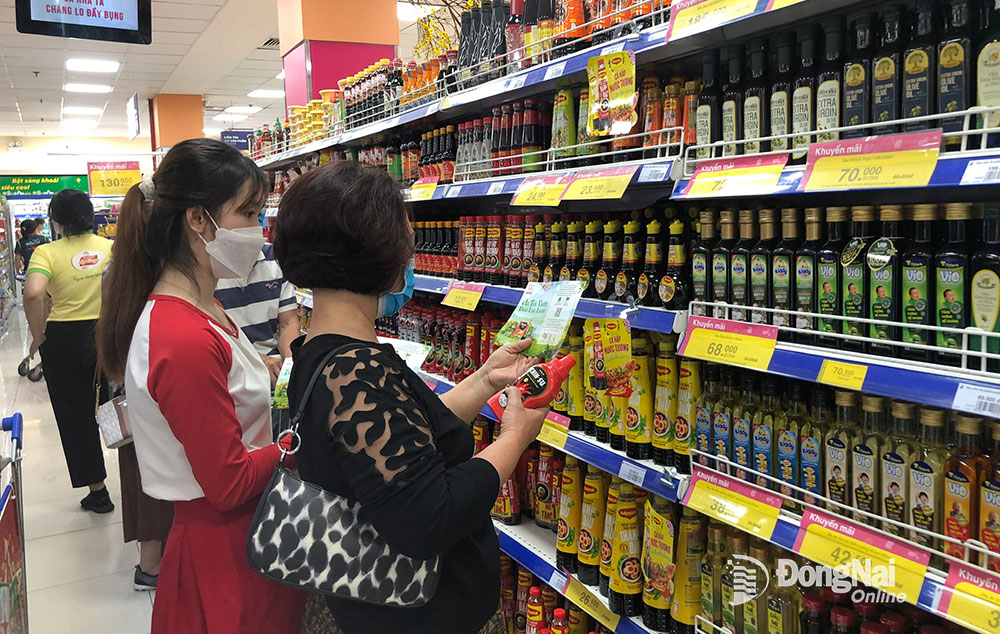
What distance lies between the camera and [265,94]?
1412cm

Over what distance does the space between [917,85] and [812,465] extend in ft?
2.62

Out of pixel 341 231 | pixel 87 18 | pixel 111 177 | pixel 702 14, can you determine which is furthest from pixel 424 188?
pixel 111 177

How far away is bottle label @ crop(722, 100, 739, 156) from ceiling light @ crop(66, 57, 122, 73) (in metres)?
11.3

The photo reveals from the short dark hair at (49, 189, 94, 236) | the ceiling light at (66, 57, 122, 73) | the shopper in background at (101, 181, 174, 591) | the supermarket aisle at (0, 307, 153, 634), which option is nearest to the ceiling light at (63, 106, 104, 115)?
the ceiling light at (66, 57, 122, 73)

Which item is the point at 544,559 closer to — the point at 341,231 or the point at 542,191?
the point at 542,191

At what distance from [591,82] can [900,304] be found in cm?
92

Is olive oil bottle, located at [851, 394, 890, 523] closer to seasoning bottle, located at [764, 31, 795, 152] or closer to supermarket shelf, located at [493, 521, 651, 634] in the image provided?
seasoning bottle, located at [764, 31, 795, 152]

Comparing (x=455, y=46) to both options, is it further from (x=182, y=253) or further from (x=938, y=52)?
(x=938, y=52)

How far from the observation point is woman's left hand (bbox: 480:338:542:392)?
5.37 ft

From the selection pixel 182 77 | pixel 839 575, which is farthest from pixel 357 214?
pixel 182 77

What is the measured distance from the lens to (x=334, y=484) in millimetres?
1241

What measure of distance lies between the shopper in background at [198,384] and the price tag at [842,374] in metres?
1.20

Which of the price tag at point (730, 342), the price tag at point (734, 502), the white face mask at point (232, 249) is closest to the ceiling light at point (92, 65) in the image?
the white face mask at point (232, 249)

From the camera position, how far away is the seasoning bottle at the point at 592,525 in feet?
7.25
